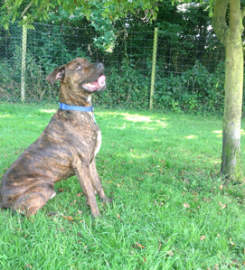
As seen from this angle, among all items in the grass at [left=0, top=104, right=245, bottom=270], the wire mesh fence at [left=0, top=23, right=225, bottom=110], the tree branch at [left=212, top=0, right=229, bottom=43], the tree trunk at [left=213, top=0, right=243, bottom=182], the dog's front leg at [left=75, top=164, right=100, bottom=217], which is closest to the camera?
the grass at [left=0, top=104, right=245, bottom=270]

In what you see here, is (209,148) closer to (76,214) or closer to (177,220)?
(177,220)

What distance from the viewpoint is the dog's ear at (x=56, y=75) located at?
2.88m

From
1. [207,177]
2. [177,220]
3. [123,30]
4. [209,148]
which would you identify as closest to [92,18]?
[123,30]

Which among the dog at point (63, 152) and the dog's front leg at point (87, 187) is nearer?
the dog at point (63, 152)

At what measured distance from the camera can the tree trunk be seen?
3305mm

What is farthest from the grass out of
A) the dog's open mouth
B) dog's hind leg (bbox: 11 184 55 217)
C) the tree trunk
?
the dog's open mouth

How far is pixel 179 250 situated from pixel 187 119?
6.48 m

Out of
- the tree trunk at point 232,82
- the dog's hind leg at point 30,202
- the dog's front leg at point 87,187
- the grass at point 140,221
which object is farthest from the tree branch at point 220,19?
the dog's hind leg at point 30,202

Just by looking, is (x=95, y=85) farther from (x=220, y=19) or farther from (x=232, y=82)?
(x=220, y=19)

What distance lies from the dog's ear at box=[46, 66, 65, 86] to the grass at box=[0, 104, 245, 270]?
141 cm

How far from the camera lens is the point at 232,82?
11.1ft

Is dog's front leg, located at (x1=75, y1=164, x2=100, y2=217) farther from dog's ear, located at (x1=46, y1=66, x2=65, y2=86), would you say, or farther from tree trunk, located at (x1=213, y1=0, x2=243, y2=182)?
tree trunk, located at (x1=213, y1=0, x2=243, y2=182)

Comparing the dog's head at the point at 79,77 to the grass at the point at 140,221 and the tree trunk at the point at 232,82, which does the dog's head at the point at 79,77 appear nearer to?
the grass at the point at 140,221

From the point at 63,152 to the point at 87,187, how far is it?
46 centimetres
